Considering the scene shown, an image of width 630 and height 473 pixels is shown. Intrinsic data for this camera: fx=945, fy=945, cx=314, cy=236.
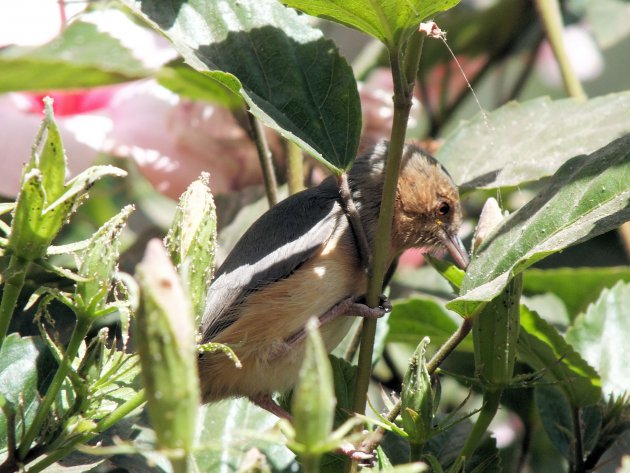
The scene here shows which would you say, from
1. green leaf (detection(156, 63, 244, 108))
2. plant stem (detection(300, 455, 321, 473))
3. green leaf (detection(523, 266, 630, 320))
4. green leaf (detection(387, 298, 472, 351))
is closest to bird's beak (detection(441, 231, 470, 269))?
green leaf (detection(523, 266, 630, 320))

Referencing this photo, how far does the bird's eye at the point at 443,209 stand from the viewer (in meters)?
1.99

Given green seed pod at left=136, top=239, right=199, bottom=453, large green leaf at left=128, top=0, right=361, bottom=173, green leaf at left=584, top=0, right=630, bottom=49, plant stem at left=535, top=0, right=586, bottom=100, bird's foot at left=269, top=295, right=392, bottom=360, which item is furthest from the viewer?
green leaf at left=584, top=0, right=630, bottom=49

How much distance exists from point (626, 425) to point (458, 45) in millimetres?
A: 1392

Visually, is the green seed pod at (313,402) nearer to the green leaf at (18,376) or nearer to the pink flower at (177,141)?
the green leaf at (18,376)

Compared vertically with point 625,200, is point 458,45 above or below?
above

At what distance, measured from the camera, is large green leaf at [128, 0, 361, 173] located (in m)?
1.31

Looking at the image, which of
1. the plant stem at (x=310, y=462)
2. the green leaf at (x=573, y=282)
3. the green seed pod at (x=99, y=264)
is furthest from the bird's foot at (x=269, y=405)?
the plant stem at (x=310, y=462)

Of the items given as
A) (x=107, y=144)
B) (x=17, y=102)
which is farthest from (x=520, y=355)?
(x=17, y=102)

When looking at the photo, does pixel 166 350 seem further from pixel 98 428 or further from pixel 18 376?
Answer: pixel 18 376

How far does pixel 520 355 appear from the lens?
1.51 metres

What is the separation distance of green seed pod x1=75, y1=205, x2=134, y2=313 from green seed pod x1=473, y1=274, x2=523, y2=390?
18.9 inches

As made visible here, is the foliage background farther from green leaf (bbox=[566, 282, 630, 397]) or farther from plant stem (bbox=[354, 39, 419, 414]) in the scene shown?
plant stem (bbox=[354, 39, 419, 414])

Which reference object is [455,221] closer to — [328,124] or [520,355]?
[520,355]

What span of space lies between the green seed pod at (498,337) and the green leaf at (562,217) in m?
0.03
